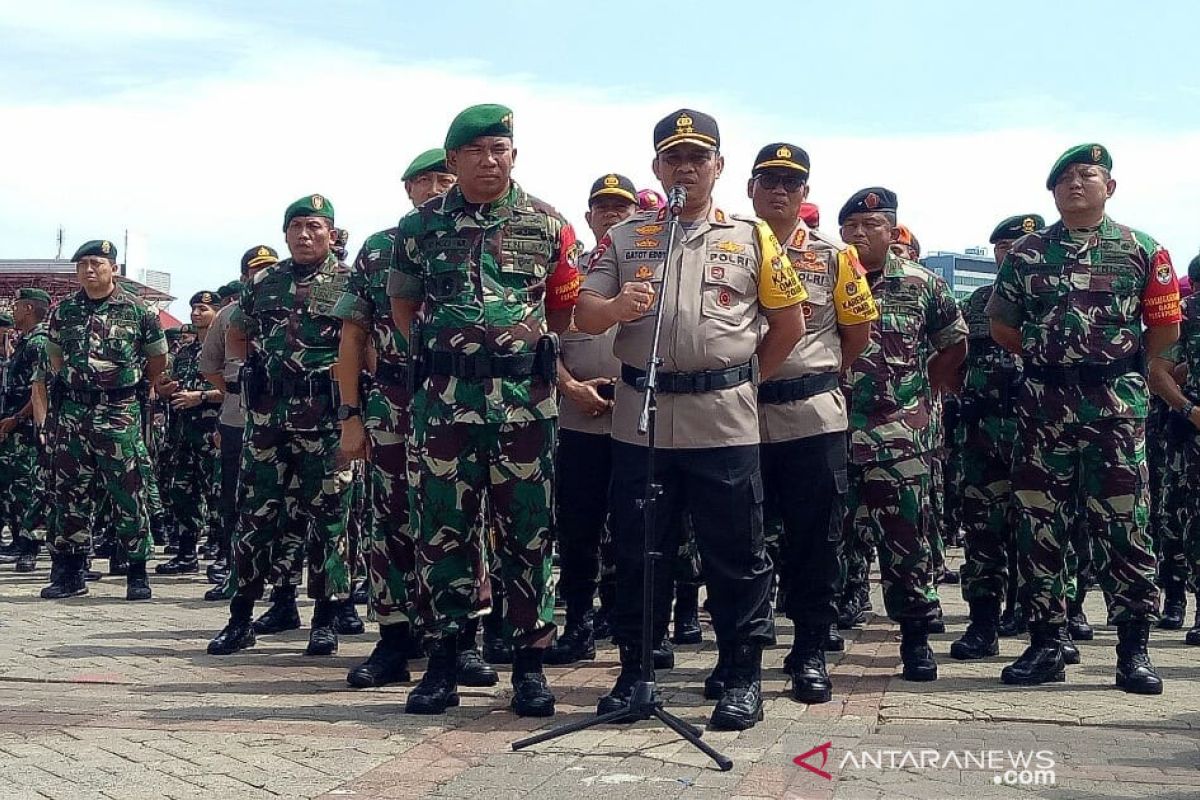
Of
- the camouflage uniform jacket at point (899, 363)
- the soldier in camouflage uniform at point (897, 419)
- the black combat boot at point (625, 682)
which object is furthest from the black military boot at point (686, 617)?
the black combat boot at point (625, 682)

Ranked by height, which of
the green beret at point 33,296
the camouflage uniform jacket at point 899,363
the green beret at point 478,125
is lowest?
the camouflage uniform jacket at point 899,363

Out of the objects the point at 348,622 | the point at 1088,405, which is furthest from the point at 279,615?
the point at 1088,405

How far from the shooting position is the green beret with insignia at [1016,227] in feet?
28.0

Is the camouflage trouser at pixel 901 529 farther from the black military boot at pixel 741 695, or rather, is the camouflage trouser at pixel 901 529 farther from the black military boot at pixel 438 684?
the black military boot at pixel 438 684

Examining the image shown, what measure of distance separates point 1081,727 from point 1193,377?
13.1ft

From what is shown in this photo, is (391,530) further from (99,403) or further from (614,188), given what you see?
(99,403)

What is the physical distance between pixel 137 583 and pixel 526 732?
5644 millimetres

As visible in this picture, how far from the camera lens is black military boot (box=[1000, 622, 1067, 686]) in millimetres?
6426

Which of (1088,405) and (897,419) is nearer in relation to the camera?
(1088,405)

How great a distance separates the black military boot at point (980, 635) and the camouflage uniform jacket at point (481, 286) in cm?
288

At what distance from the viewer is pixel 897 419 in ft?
22.1

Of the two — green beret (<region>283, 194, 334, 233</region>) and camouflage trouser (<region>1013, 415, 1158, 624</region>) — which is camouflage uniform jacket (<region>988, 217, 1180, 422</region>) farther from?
green beret (<region>283, 194, 334, 233</region>)

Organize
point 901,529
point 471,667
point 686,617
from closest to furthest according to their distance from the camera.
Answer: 1. point 471,667
2. point 901,529
3. point 686,617

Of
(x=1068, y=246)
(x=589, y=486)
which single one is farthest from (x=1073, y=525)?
(x=589, y=486)
